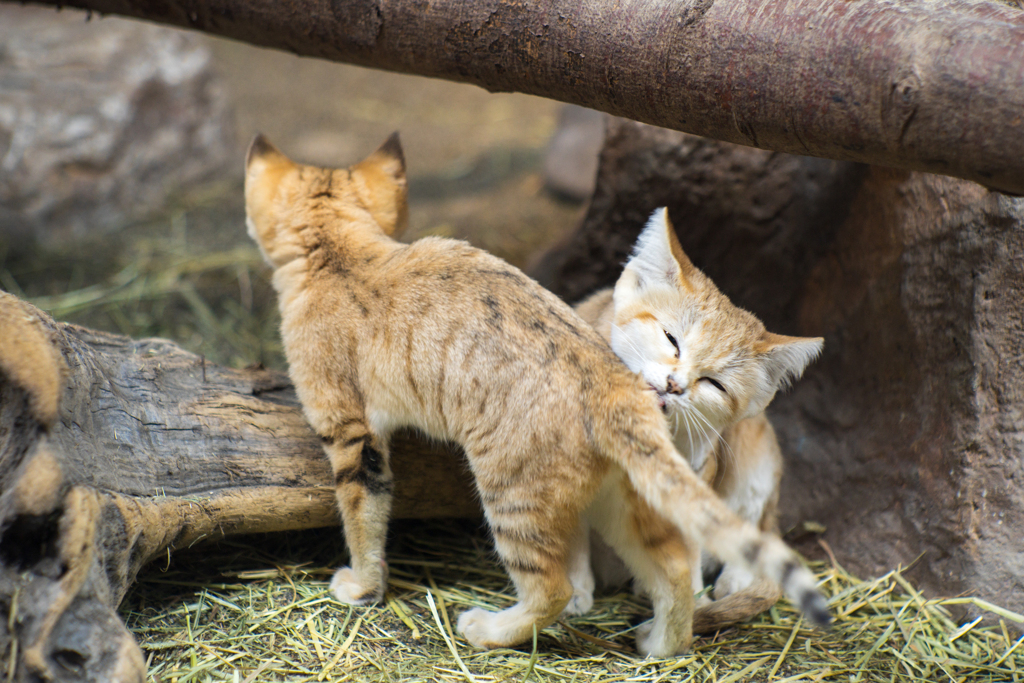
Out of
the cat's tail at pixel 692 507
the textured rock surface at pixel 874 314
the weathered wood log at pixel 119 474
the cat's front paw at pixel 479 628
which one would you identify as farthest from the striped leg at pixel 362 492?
the textured rock surface at pixel 874 314

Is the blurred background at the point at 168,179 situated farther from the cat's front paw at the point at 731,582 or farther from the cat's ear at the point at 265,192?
the cat's front paw at the point at 731,582

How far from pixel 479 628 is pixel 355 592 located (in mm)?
540

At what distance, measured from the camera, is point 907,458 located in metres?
3.29

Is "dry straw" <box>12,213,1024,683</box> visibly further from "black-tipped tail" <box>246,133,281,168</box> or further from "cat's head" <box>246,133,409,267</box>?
"black-tipped tail" <box>246,133,281,168</box>

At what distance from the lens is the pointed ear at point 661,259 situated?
286 cm

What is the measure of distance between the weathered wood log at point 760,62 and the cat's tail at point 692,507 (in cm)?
108

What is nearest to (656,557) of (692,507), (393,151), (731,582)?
(692,507)

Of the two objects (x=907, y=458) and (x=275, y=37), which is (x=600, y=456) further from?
(x=275, y=37)

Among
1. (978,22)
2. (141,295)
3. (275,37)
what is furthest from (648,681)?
(141,295)

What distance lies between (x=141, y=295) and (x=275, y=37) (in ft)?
7.96

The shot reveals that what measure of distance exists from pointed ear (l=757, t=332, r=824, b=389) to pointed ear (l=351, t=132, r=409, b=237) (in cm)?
175

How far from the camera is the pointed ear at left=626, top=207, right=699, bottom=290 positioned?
2863 millimetres

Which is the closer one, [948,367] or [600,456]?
[600,456]

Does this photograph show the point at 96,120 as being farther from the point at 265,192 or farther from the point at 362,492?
the point at 362,492
